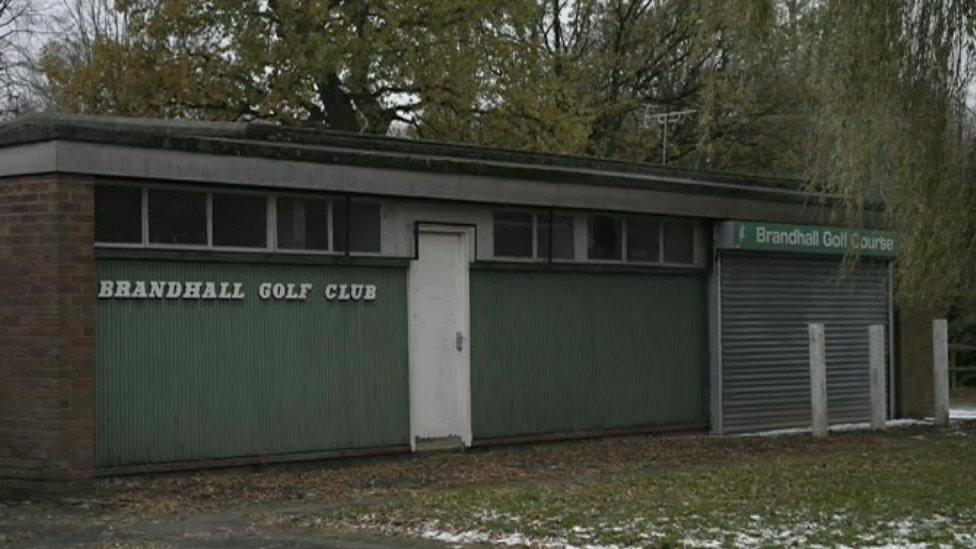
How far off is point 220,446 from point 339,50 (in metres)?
17.3

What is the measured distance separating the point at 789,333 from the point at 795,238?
1398 millimetres

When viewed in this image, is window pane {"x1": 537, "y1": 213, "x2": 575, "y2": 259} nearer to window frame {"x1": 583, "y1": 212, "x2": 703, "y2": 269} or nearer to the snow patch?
window frame {"x1": 583, "y1": 212, "x2": 703, "y2": 269}

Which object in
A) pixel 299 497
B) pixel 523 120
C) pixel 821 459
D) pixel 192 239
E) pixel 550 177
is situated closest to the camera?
pixel 299 497

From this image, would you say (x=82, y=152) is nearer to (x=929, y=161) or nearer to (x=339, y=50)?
(x=929, y=161)

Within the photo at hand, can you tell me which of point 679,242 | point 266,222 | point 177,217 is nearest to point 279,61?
point 679,242

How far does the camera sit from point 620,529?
11.5m

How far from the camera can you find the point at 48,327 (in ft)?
47.3

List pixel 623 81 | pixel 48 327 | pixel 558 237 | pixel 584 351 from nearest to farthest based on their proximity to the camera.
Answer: pixel 48 327 < pixel 558 237 < pixel 584 351 < pixel 623 81

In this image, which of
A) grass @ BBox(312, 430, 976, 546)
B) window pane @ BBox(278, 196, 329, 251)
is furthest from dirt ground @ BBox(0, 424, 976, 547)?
window pane @ BBox(278, 196, 329, 251)

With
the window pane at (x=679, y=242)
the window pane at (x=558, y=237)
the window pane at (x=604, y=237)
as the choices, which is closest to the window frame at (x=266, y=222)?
the window pane at (x=558, y=237)

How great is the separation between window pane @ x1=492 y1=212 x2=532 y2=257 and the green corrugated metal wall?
0.25 m

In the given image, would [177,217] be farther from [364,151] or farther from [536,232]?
[536,232]

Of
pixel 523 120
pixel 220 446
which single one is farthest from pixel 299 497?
pixel 523 120

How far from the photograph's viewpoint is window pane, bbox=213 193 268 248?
1580cm
